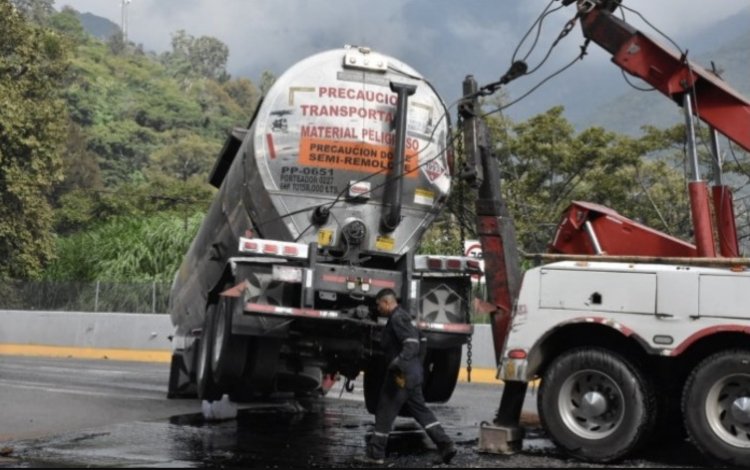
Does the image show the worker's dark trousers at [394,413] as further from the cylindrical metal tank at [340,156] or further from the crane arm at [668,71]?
the crane arm at [668,71]

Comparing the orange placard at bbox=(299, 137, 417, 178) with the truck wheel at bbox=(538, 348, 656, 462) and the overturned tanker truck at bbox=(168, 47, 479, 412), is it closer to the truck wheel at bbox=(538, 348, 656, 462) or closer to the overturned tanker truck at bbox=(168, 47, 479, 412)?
the overturned tanker truck at bbox=(168, 47, 479, 412)

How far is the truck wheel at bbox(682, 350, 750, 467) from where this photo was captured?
8734 mm

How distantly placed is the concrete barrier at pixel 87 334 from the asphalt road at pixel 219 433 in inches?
337

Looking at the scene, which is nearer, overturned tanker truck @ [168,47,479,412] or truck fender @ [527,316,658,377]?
truck fender @ [527,316,658,377]

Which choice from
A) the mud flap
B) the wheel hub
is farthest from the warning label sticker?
the mud flap

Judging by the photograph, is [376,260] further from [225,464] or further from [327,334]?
[225,464]

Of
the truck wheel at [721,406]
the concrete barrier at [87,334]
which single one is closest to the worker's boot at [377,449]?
the truck wheel at [721,406]

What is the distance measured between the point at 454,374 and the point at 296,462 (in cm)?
275

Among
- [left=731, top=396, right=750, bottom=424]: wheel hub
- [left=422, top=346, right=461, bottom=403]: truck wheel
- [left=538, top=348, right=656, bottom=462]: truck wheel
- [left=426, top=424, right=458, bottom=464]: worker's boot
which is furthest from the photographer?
[left=422, top=346, right=461, bottom=403]: truck wheel

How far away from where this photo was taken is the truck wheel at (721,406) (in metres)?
8.73

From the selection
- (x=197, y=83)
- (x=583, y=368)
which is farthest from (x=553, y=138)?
(x=197, y=83)

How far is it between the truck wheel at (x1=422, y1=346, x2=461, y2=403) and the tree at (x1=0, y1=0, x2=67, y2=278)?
27.0 m

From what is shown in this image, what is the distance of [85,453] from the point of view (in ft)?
32.7

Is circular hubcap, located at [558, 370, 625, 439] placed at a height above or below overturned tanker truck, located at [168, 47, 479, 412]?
below
